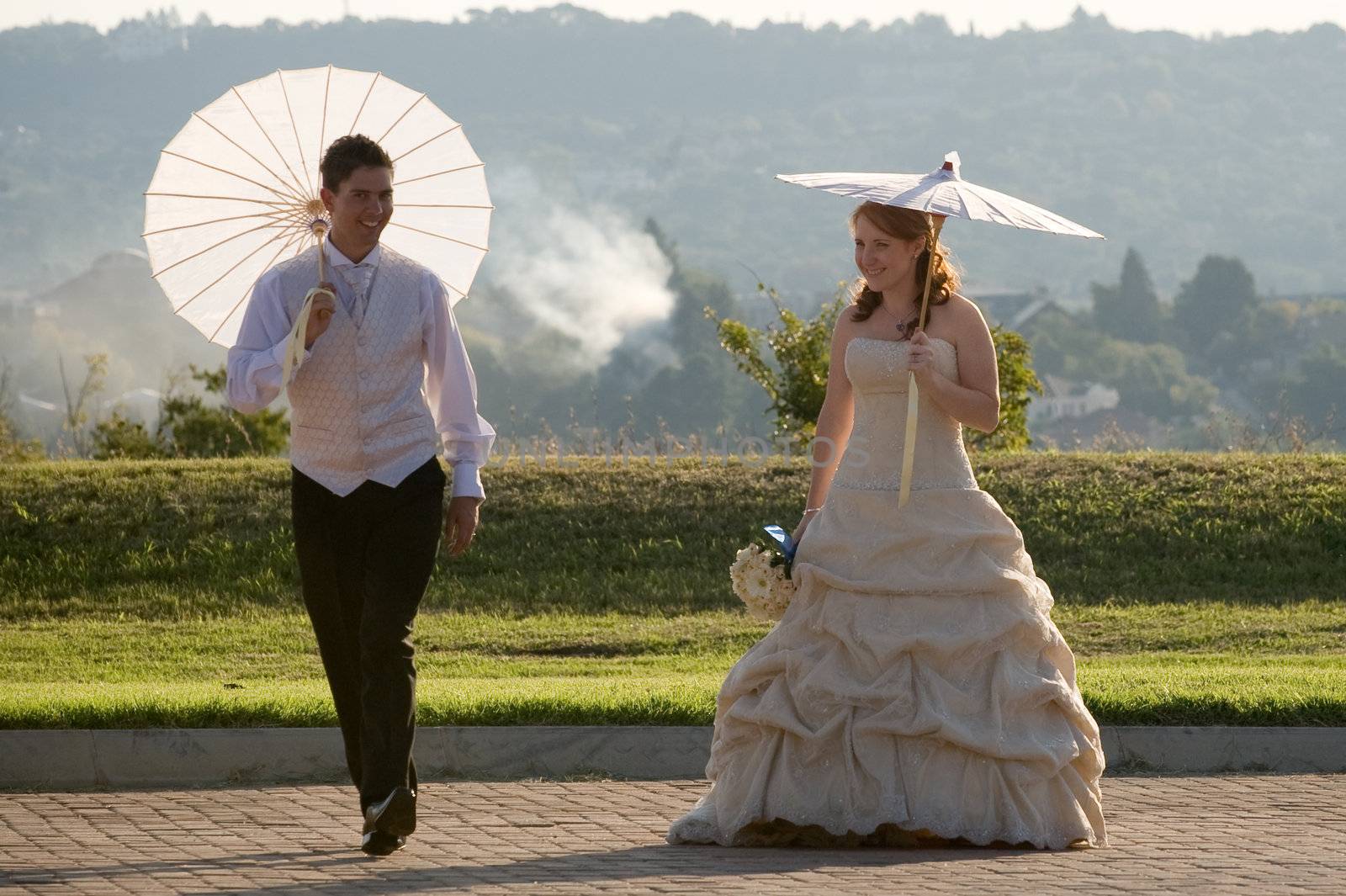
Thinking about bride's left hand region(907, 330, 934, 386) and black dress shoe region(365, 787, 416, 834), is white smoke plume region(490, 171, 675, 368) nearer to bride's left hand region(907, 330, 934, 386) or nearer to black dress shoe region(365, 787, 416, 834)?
bride's left hand region(907, 330, 934, 386)

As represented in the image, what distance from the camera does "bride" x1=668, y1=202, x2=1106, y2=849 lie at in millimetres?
5879

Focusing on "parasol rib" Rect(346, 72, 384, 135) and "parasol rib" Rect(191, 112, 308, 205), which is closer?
"parasol rib" Rect(191, 112, 308, 205)

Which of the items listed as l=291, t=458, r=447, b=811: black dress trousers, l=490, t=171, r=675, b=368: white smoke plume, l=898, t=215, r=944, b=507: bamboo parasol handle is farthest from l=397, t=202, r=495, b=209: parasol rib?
l=490, t=171, r=675, b=368: white smoke plume

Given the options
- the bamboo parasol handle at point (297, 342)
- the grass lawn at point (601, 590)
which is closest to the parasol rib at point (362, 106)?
the bamboo parasol handle at point (297, 342)

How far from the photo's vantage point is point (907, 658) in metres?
5.99

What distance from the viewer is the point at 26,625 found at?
12672mm

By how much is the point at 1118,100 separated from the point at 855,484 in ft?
631

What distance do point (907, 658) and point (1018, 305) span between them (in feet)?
394

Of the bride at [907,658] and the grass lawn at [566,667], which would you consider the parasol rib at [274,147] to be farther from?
the grass lawn at [566,667]

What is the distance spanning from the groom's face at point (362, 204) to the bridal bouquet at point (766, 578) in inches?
62.1

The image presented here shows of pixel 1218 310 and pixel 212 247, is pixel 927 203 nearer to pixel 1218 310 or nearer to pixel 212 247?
pixel 212 247

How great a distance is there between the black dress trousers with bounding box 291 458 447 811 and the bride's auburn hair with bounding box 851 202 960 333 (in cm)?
156

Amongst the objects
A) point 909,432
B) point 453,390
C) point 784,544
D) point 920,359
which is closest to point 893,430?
point 909,432

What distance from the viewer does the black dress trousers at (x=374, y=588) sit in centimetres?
573
